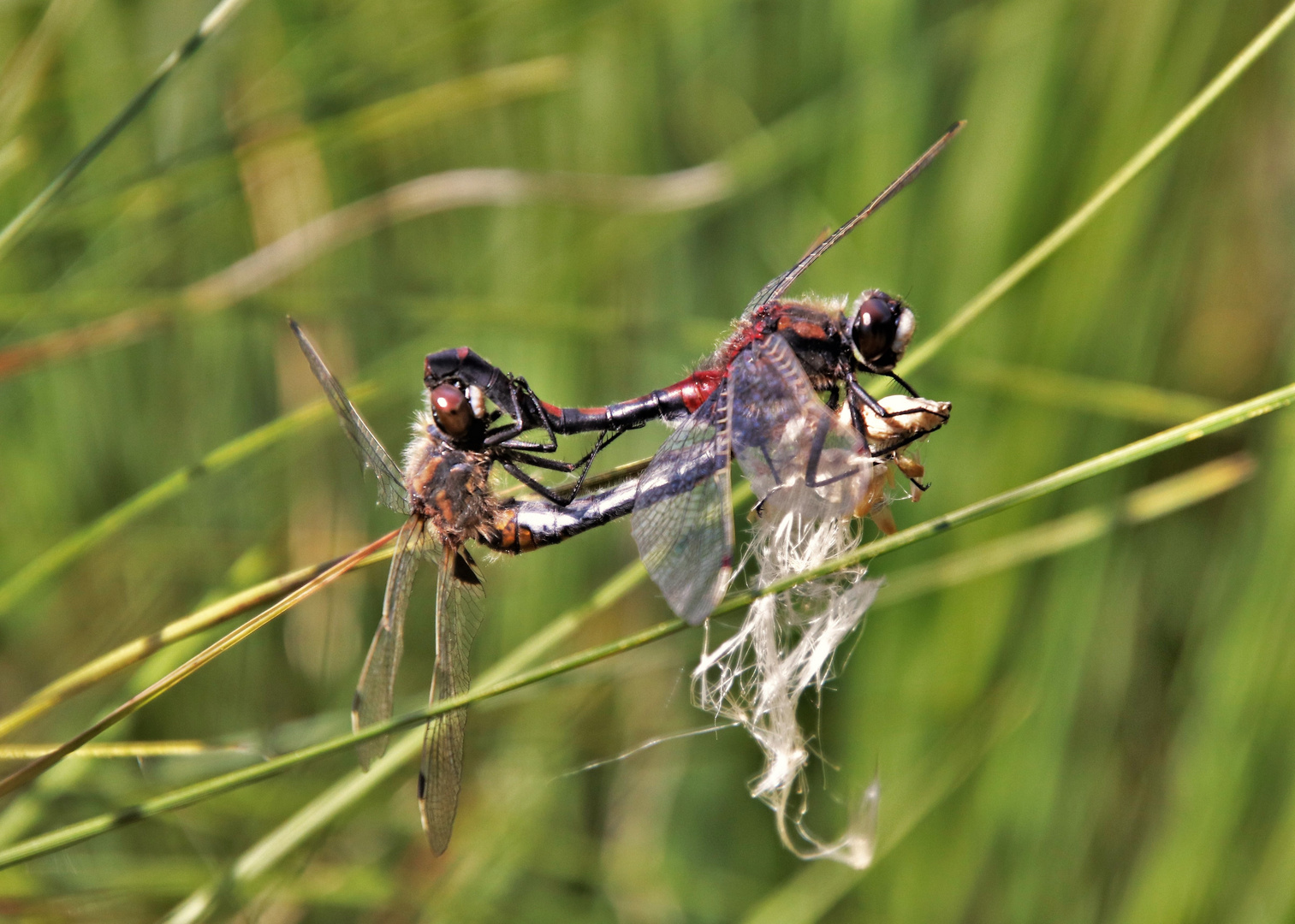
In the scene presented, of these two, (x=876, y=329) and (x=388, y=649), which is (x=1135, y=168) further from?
(x=388, y=649)

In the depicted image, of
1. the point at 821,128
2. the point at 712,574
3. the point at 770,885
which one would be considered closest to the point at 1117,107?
the point at 821,128

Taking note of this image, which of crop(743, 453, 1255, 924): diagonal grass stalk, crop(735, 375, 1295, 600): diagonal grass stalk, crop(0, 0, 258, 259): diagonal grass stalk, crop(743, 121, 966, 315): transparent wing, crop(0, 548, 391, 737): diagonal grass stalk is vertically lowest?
crop(743, 453, 1255, 924): diagonal grass stalk

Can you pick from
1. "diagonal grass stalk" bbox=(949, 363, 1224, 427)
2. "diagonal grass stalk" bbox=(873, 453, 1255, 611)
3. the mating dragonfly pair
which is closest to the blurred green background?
"diagonal grass stalk" bbox=(949, 363, 1224, 427)

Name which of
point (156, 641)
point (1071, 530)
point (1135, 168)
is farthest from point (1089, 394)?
point (156, 641)

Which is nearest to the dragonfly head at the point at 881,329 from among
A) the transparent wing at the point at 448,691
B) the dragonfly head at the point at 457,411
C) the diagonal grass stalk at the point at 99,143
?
the dragonfly head at the point at 457,411

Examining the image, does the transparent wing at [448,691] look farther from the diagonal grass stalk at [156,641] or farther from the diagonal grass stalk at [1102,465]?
the diagonal grass stalk at [1102,465]

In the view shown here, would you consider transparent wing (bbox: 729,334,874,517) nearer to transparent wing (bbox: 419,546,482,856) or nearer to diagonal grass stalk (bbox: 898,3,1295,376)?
diagonal grass stalk (bbox: 898,3,1295,376)

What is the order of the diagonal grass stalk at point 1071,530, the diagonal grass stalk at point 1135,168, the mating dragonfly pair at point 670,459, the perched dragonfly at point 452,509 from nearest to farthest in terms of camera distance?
the diagonal grass stalk at point 1135,168 < the mating dragonfly pair at point 670,459 < the perched dragonfly at point 452,509 < the diagonal grass stalk at point 1071,530

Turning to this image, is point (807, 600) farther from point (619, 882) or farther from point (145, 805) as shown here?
point (619, 882)
